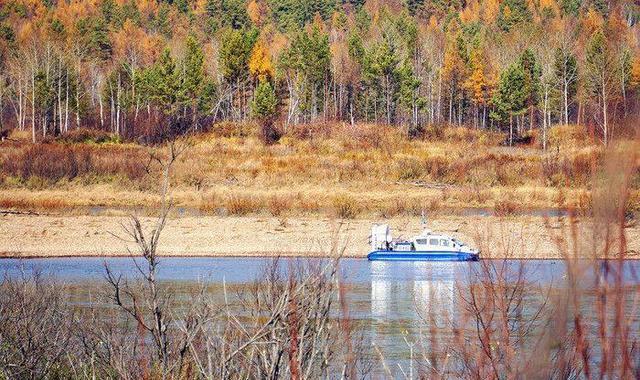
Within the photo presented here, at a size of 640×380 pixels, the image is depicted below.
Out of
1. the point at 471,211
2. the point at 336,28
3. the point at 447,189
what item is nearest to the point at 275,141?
the point at 447,189

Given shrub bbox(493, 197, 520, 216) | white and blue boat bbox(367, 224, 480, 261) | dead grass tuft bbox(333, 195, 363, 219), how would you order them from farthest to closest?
dead grass tuft bbox(333, 195, 363, 219), shrub bbox(493, 197, 520, 216), white and blue boat bbox(367, 224, 480, 261)

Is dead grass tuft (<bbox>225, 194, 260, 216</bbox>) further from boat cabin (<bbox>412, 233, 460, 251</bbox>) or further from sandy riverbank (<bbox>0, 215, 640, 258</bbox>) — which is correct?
boat cabin (<bbox>412, 233, 460, 251</bbox>)

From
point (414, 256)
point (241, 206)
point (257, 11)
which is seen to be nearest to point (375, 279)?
point (414, 256)

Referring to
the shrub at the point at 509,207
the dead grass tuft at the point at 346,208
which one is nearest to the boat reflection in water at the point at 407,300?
the shrub at the point at 509,207

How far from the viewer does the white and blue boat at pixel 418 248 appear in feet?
132

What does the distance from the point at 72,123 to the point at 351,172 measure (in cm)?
4210

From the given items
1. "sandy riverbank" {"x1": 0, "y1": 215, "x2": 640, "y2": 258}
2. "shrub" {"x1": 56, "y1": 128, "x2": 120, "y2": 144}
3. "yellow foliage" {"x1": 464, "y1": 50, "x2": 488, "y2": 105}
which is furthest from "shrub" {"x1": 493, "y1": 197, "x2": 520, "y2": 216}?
"yellow foliage" {"x1": 464, "y1": 50, "x2": 488, "y2": 105}

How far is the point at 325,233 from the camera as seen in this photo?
143ft

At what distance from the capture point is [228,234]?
4466 cm

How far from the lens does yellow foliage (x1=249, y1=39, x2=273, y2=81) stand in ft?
320

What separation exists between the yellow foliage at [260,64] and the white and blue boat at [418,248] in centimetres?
5647

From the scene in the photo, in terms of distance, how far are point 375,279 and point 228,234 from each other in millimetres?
11353

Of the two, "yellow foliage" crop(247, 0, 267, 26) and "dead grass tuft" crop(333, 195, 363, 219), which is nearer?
"dead grass tuft" crop(333, 195, 363, 219)

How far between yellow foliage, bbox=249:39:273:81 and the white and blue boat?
185 feet
